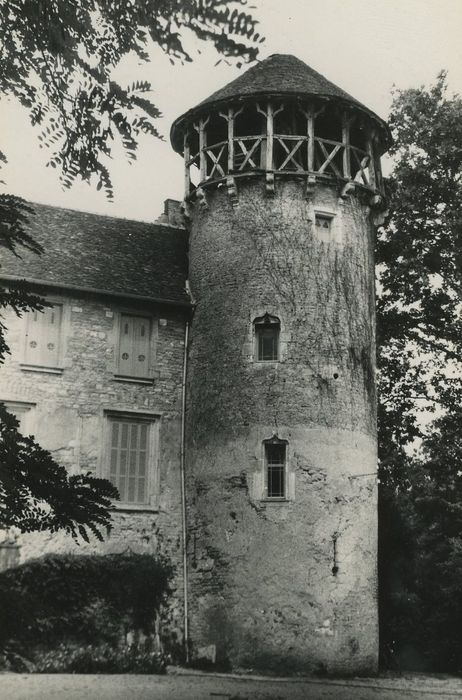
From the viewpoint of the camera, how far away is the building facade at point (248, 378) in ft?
61.4

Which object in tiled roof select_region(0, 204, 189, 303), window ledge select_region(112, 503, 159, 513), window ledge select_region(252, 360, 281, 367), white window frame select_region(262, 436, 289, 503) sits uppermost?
tiled roof select_region(0, 204, 189, 303)

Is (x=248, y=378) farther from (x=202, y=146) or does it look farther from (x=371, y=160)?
(x=371, y=160)

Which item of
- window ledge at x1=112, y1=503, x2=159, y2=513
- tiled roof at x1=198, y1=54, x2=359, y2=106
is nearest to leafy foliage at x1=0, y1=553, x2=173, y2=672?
window ledge at x1=112, y1=503, x2=159, y2=513

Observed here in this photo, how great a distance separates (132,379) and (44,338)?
7.19ft

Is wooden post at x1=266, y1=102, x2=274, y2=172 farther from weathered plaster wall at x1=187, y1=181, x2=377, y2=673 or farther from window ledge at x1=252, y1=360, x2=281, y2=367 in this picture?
window ledge at x1=252, y1=360, x2=281, y2=367

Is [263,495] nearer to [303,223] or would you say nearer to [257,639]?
[257,639]

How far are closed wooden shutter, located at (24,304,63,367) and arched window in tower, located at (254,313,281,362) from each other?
4.45 meters

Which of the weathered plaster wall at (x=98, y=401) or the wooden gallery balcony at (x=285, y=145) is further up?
the wooden gallery balcony at (x=285, y=145)

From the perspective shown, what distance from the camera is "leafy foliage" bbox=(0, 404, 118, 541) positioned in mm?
4285

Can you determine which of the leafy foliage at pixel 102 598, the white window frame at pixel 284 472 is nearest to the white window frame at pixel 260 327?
the white window frame at pixel 284 472

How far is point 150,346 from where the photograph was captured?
21.1 metres

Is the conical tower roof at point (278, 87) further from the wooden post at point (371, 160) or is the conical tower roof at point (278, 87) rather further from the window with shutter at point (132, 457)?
the window with shutter at point (132, 457)

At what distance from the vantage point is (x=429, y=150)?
80.0ft

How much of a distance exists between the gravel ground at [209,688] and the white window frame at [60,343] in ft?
22.9
